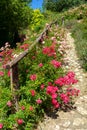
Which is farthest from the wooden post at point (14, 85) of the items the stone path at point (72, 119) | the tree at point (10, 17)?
the tree at point (10, 17)

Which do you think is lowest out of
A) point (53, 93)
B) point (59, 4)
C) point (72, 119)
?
point (72, 119)

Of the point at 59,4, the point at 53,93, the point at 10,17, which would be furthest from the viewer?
the point at 59,4

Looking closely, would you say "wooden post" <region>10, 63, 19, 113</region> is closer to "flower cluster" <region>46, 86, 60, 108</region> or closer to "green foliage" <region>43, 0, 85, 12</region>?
"flower cluster" <region>46, 86, 60, 108</region>

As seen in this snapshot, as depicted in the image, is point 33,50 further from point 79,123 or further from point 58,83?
point 79,123

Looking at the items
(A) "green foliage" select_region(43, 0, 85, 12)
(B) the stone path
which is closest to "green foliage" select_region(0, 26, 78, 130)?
(B) the stone path

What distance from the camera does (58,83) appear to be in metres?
7.38

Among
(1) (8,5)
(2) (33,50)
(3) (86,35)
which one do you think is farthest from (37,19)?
(2) (33,50)

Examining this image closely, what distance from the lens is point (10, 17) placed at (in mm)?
31016

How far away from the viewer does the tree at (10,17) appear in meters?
30.2

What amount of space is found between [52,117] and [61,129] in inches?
24.0

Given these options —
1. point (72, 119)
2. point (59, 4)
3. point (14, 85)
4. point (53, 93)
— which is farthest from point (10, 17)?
point (59, 4)

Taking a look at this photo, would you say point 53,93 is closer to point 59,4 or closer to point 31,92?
point 31,92

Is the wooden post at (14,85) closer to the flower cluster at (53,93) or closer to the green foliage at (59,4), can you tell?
the flower cluster at (53,93)

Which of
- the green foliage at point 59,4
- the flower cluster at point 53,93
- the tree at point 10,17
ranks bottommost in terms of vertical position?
the flower cluster at point 53,93
